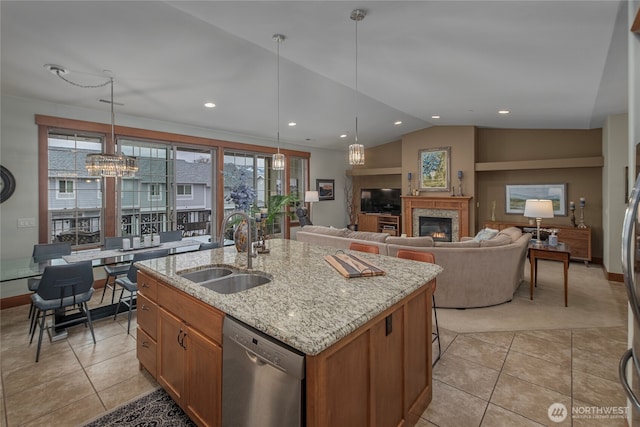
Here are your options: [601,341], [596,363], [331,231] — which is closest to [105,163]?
[331,231]

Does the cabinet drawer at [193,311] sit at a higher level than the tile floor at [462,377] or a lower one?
higher

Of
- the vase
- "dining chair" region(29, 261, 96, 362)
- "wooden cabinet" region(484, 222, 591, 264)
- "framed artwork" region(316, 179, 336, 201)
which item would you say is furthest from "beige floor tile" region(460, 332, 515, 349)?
"framed artwork" region(316, 179, 336, 201)

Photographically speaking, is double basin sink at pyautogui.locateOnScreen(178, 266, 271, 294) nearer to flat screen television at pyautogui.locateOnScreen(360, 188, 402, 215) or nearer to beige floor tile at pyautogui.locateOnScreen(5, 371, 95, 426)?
beige floor tile at pyautogui.locateOnScreen(5, 371, 95, 426)

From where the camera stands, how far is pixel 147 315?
2.27 metres

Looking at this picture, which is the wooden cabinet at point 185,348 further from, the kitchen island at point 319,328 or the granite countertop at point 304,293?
the granite countertop at point 304,293

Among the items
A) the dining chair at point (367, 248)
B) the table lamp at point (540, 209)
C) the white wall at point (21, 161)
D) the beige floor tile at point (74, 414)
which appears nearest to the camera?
the beige floor tile at point (74, 414)

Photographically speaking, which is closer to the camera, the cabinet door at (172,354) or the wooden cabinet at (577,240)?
the cabinet door at (172,354)

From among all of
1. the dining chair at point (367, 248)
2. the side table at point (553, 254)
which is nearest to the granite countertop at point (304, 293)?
the dining chair at point (367, 248)

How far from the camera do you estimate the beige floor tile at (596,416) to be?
6.29ft

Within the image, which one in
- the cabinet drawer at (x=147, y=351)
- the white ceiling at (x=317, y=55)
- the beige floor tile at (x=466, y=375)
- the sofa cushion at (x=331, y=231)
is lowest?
the beige floor tile at (x=466, y=375)

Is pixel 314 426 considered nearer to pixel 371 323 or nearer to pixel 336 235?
pixel 371 323

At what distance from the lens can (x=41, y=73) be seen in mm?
3326

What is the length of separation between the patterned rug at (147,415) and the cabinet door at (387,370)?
4.19ft

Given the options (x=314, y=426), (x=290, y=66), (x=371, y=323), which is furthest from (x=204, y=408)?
(x=290, y=66)
